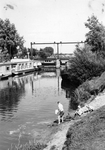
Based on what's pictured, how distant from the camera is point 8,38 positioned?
101m

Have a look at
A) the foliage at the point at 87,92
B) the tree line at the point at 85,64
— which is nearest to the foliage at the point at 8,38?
the tree line at the point at 85,64

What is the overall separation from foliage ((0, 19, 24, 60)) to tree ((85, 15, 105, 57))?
46.3 metres

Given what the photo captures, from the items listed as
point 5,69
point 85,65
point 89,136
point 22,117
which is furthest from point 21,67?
point 89,136

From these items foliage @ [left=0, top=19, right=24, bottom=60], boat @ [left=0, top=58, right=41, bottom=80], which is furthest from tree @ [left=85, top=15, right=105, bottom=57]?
foliage @ [left=0, top=19, right=24, bottom=60]

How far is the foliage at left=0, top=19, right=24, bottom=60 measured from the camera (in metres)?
99.5

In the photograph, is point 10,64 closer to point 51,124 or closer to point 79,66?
point 79,66

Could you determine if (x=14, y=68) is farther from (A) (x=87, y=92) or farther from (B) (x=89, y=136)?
(B) (x=89, y=136)

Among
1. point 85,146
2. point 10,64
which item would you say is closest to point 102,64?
point 85,146

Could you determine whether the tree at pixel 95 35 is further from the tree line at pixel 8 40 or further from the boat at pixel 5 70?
the tree line at pixel 8 40

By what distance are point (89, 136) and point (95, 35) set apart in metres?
48.6

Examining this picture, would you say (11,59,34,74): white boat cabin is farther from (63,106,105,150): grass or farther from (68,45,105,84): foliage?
(63,106,105,150): grass

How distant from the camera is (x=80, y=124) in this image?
14922 millimetres

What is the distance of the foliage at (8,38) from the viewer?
99.5 m

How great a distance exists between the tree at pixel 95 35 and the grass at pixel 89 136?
42.4m
